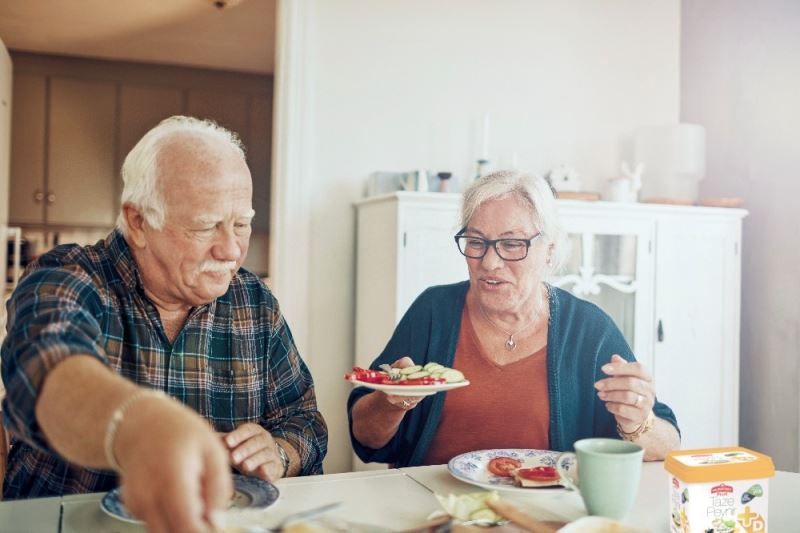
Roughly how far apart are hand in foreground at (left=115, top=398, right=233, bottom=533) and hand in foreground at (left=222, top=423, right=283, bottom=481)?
580mm

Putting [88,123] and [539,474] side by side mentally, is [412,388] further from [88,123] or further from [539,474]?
[88,123]

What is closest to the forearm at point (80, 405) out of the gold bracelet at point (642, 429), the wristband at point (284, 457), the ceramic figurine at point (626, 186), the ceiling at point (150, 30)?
the wristband at point (284, 457)

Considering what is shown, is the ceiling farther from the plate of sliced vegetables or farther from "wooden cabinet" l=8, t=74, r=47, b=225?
the plate of sliced vegetables

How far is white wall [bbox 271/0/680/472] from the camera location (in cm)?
317

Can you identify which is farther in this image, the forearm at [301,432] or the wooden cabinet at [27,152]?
the wooden cabinet at [27,152]

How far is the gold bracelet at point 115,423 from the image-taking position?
2.25ft

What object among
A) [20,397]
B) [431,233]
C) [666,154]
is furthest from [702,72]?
[20,397]

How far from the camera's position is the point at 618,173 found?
362 cm

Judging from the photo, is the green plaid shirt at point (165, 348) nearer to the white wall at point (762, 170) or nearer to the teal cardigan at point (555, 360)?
the teal cardigan at point (555, 360)

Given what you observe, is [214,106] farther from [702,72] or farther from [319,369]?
[702,72]

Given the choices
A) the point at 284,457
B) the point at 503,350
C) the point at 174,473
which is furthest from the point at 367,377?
the point at 174,473

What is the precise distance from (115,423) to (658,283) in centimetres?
277

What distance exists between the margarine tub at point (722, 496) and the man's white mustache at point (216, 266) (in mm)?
792

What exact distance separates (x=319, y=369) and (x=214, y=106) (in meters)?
2.75
